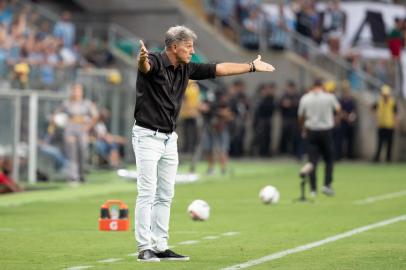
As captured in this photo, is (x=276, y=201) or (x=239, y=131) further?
(x=239, y=131)

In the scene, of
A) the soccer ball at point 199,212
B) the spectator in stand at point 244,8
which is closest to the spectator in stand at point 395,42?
the spectator in stand at point 244,8

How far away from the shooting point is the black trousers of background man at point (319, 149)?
22.5 m

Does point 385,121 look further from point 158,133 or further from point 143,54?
point 143,54

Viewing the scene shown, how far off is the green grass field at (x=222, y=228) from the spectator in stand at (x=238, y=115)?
398 inches

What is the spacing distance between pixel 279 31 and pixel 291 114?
3603 mm

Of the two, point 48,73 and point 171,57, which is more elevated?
point 171,57

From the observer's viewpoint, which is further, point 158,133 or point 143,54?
point 158,133

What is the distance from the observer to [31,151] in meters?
26.4

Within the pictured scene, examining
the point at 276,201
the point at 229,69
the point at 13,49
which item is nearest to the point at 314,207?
the point at 276,201

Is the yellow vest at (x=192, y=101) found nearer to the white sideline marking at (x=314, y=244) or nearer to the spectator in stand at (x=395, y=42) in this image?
the spectator in stand at (x=395, y=42)

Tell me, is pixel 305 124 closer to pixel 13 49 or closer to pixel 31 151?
pixel 31 151

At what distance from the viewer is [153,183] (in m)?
12.1

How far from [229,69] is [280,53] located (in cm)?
2917

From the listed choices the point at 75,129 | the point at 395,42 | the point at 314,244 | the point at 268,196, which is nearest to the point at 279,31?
the point at 395,42
